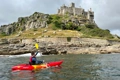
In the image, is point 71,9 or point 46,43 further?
point 71,9

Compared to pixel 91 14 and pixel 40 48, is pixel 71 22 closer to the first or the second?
pixel 91 14

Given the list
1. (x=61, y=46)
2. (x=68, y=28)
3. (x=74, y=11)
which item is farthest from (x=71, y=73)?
(x=74, y=11)

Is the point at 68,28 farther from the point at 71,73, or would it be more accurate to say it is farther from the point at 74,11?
the point at 71,73

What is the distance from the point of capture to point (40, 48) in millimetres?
68688

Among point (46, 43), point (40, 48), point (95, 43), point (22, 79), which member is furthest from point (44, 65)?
point (95, 43)

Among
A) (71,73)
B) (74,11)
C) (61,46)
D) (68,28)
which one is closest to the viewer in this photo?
(71,73)

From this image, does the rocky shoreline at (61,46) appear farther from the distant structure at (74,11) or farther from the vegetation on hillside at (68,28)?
the distant structure at (74,11)

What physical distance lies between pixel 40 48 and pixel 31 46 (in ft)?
10.0

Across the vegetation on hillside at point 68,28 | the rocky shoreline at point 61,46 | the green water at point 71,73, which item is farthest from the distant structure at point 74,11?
the green water at point 71,73

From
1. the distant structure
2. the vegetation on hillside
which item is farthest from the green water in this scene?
the distant structure

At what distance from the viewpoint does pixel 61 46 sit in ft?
240

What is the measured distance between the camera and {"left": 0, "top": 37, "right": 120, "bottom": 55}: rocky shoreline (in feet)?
225

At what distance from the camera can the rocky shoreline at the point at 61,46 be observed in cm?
6856

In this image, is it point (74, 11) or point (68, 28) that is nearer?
point (68, 28)
